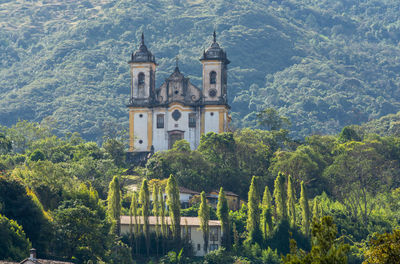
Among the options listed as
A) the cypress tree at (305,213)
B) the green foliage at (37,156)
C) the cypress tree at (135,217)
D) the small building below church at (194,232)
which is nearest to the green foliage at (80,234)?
the cypress tree at (135,217)

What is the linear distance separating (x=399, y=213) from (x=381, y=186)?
11.5ft

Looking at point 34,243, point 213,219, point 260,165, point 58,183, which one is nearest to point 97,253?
point 34,243

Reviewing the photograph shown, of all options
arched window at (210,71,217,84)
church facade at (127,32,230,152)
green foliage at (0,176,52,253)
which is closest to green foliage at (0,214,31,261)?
green foliage at (0,176,52,253)

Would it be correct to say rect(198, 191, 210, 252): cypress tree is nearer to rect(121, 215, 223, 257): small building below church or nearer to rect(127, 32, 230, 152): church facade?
rect(121, 215, 223, 257): small building below church

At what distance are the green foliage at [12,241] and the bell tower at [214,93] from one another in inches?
1542

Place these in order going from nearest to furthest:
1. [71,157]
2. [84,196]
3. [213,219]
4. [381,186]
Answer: [84,196] < [213,219] < [381,186] < [71,157]

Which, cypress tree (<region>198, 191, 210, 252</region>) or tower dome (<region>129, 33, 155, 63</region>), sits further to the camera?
tower dome (<region>129, 33, 155, 63</region>)

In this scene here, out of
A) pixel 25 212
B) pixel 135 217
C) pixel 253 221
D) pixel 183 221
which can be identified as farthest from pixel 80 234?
pixel 253 221

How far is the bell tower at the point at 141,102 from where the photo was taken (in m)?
98.5

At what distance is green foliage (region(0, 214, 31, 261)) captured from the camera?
57281 mm

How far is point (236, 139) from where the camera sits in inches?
3654

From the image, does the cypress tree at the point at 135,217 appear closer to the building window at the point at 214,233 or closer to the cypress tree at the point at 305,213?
the building window at the point at 214,233

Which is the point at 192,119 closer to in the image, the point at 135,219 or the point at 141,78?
the point at 141,78

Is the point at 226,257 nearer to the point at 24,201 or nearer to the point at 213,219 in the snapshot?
the point at 213,219
